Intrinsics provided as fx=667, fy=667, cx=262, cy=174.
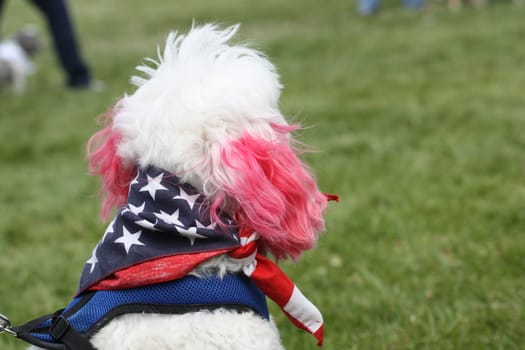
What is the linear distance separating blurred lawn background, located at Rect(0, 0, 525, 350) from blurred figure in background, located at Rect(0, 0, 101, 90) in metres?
0.28

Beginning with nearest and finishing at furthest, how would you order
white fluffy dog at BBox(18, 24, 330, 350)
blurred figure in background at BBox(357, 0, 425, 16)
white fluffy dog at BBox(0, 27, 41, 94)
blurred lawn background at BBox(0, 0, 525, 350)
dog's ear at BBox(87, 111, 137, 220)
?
white fluffy dog at BBox(18, 24, 330, 350) → dog's ear at BBox(87, 111, 137, 220) → blurred lawn background at BBox(0, 0, 525, 350) → white fluffy dog at BBox(0, 27, 41, 94) → blurred figure in background at BBox(357, 0, 425, 16)

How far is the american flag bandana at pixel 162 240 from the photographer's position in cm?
163

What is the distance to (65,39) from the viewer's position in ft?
23.9

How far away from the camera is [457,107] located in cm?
525

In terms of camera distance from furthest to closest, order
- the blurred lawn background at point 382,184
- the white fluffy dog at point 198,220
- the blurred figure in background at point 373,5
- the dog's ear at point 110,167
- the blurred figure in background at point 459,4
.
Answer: the blurred figure in background at point 373,5, the blurred figure in background at point 459,4, the blurred lawn background at point 382,184, the dog's ear at point 110,167, the white fluffy dog at point 198,220

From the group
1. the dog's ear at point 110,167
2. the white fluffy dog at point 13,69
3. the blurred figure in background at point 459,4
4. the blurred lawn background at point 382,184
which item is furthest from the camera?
the blurred figure in background at point 459,4

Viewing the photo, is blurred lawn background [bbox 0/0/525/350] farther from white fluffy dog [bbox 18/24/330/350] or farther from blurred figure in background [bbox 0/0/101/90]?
white fluffy dog [bbox 18/24/330/350]

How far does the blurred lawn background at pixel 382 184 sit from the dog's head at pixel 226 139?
38cm

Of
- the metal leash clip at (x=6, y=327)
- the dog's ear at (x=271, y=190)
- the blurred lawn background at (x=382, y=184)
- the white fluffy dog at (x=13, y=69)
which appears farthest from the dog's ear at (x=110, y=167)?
the white fluffy dog at (x=13, y=69)

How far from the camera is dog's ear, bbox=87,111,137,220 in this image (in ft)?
6.05

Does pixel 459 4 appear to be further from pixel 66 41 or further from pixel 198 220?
pixel 198 220

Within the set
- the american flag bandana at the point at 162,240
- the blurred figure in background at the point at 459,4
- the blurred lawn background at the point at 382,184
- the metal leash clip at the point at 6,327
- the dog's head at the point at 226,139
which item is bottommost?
the blurred figure in background at the point at 459,4

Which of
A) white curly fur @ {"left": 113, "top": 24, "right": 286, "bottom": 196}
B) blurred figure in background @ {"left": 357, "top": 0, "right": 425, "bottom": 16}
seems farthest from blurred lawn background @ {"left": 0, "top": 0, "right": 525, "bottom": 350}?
blurred figure in background @ {"left": 357, "top": 0, "right": 425, "bottom": 16}

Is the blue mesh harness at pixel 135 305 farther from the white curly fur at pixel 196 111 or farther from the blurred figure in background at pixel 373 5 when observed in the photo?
the blurred figure in background at pixel 373 5
